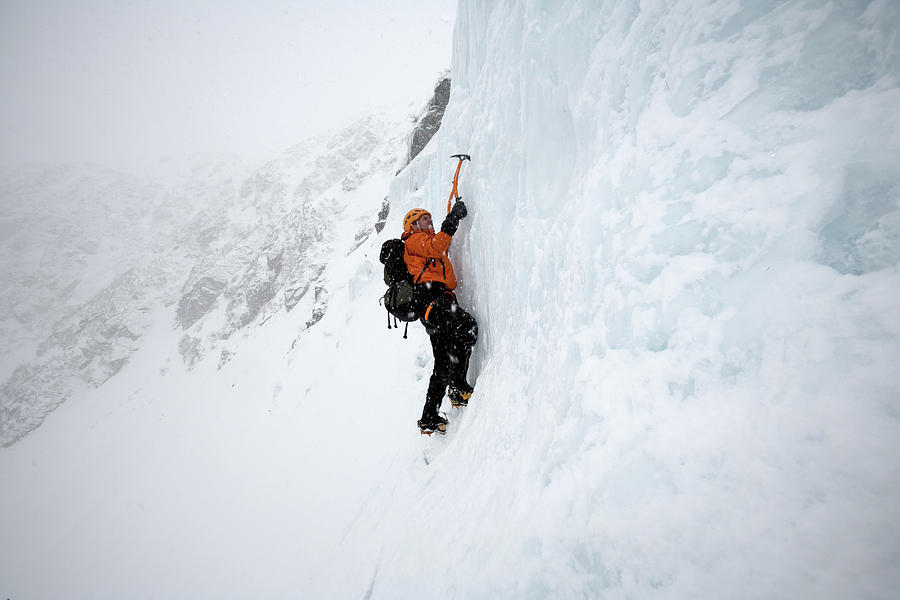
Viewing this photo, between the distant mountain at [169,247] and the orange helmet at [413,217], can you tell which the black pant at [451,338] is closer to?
the orange helmet at [413,217]

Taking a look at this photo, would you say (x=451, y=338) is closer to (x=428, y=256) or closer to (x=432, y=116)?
(x=428, y=256)

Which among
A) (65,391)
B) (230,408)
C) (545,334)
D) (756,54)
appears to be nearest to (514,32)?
(756,54)

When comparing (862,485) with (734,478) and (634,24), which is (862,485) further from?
(634,24)

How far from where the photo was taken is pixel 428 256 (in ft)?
11.9

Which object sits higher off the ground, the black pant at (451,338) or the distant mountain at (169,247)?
the distant mountain at (169,247)

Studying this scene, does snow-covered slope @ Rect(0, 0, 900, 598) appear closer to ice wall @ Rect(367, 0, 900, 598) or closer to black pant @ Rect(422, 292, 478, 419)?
ice wall @ Rect(367, 0, 900, 598)

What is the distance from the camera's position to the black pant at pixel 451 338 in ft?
11.8

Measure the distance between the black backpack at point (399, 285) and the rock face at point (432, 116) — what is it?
14.9 metres

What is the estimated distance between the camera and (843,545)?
2.76ft

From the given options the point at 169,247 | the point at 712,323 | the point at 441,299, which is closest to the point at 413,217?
the point at 441,299

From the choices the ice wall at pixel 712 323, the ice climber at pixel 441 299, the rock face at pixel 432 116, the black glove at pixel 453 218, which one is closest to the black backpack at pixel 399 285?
the ice climber at pixel 441 299

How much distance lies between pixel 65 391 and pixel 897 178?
49483 mm

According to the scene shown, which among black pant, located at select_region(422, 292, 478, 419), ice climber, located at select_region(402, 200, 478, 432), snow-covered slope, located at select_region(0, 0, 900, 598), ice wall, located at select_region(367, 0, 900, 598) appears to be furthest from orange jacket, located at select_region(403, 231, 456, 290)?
ice wall, located at select_region(367, 0, 900, 598)

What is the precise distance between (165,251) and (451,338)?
5898 cm
